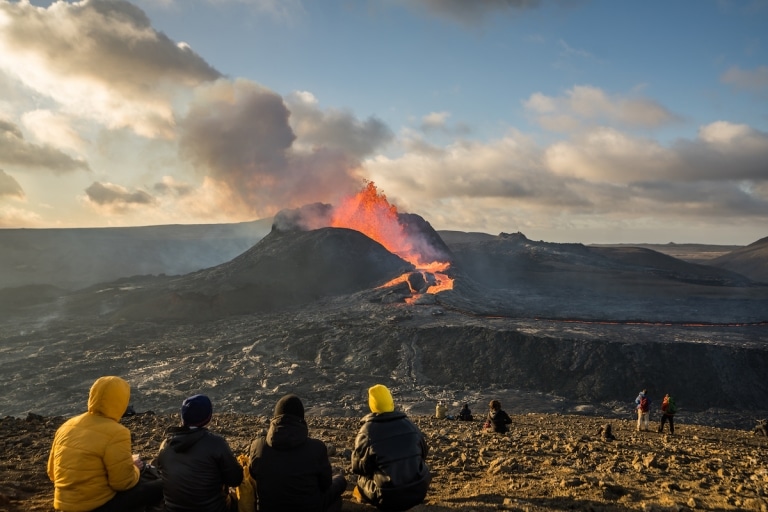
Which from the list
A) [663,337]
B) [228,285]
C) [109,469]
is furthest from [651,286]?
[109,469]

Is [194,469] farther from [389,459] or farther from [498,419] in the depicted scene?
[498,419]

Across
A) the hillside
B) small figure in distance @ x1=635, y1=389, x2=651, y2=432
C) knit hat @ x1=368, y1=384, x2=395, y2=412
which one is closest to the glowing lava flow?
small figure in distance @ x1=635, y1=389, x2=651, y2=432

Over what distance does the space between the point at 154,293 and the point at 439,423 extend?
4189 centimetres

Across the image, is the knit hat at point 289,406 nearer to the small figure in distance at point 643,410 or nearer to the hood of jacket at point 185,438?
the hood of jacket at point 185,438

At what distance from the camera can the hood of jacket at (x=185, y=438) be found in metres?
5.05

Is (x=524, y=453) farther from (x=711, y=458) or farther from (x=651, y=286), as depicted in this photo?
(x=651, y=286)

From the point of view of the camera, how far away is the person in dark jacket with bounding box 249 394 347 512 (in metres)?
5.10

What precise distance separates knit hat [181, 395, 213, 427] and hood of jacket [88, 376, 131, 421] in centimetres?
58

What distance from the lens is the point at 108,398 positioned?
16.2 feet

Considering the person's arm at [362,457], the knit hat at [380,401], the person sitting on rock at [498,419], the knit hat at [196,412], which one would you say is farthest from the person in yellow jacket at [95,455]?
the person sitting on rock at [498,419]

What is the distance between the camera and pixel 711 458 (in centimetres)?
997

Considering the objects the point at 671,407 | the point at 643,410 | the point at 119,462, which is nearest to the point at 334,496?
the point at 119,462

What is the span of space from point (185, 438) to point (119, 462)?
2.35 feet

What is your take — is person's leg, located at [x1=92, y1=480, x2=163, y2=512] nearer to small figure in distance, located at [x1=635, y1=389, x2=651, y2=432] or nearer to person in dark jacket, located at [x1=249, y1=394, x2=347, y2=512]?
person in dark jacket, located at [x1=249, y1=394, x2=347, y2=512]
